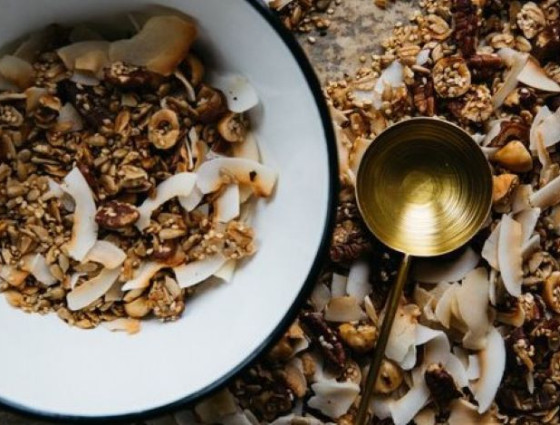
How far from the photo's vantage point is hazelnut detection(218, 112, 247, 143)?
36.3 inches

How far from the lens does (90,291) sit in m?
0.92

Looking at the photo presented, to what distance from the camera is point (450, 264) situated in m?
0.99

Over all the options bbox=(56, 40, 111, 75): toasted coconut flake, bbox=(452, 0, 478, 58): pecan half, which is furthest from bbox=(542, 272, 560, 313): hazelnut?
bbox=(56, 40, 111, 75): toasted coconut flake

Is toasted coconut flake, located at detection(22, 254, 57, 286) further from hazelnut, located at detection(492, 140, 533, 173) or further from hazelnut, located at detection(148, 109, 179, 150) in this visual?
hazelnut, located at detection(492, 140, 533, 173)

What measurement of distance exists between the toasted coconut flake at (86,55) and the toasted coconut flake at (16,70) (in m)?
0.03

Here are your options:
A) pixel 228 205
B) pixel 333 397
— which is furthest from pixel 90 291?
pixel 333 397

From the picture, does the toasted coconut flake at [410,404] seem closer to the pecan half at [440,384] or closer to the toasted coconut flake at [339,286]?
the pecan half at [440,384]

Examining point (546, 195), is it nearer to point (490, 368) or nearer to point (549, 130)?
point (549, 130)

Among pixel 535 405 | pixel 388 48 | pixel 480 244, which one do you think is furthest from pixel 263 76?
pixel 535 405

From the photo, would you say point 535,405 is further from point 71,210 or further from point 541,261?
point 71,210

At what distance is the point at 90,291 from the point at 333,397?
0.81 feet

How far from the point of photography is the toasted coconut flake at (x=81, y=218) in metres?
0.92

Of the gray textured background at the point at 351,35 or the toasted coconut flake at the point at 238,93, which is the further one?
the gray textured background at the point at 351,35

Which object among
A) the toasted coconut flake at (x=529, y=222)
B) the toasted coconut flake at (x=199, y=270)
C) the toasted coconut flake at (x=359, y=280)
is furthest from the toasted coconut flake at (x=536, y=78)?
the toasted coconut flake at (x=199, y=270)
